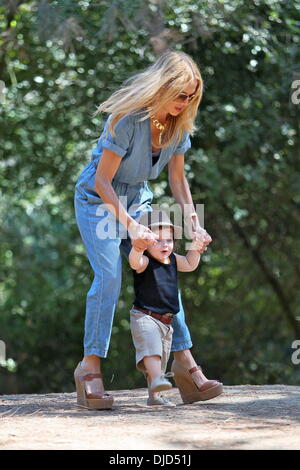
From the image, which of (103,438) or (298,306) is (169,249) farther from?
(298,306)

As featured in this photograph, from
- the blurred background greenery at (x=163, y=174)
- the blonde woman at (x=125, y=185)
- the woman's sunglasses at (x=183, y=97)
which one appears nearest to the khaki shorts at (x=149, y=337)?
the blonde woman at (x=125, y=185)

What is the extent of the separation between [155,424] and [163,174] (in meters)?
4.12

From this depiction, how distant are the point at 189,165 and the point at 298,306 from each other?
3.31 meters

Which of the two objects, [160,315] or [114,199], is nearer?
[114,199]

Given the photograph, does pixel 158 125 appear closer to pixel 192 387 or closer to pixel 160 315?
pixel 160 315

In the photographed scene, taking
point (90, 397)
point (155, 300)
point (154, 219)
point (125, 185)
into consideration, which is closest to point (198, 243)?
point (154, 219)

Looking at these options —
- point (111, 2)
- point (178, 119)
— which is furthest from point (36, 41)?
point (178, 119)

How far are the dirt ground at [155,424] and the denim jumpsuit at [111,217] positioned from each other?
0.34 metres

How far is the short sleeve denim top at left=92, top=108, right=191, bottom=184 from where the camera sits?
396 cm

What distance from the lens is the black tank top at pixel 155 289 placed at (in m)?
4.02

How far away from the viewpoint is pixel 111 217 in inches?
158

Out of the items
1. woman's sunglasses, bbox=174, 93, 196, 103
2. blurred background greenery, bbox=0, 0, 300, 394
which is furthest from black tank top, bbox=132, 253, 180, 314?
blurred background greenery, bbox=0, 0, 300, 394

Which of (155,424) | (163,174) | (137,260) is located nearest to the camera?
(155,424)

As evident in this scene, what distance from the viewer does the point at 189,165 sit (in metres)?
7.43
